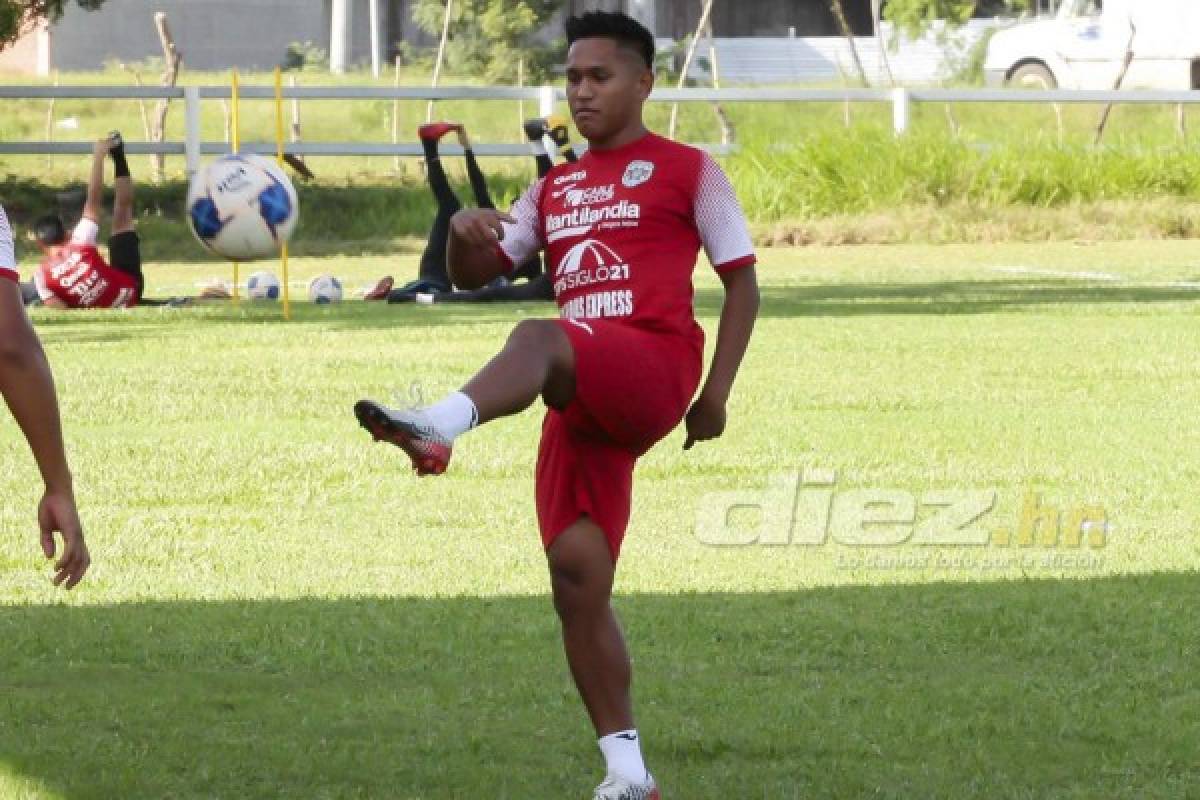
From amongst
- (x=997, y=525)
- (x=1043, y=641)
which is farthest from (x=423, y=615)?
(x=997, y=525)

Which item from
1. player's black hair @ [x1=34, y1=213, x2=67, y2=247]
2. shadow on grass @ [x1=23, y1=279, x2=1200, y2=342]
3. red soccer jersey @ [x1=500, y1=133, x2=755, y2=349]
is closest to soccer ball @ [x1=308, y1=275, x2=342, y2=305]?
shadow on grass @ [x1=23, y1=279, x2=1200, y2=342]

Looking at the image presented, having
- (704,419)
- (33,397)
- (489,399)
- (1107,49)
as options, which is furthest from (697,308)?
(1107,49)

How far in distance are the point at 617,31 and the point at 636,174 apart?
35 cm

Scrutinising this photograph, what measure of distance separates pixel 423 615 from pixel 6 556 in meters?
1.90

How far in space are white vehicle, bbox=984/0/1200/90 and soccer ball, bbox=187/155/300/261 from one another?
30654 mm

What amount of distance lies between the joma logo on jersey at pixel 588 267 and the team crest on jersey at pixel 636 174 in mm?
156

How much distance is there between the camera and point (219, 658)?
22.2ft

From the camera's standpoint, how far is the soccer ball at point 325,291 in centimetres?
1958

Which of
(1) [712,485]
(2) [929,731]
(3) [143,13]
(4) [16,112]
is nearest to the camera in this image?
(2) [929,731]

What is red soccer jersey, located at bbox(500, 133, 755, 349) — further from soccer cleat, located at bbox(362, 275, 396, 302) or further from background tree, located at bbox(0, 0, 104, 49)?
background tree, located at bbox(0, 0, 104, 49)

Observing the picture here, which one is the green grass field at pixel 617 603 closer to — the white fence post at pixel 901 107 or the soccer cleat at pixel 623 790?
the soccer cleat at pixel 623 790

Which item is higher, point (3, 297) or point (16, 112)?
point (3, 297)

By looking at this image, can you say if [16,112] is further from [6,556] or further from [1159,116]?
[6,556]

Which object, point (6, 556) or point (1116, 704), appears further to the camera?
point (6, 556)
